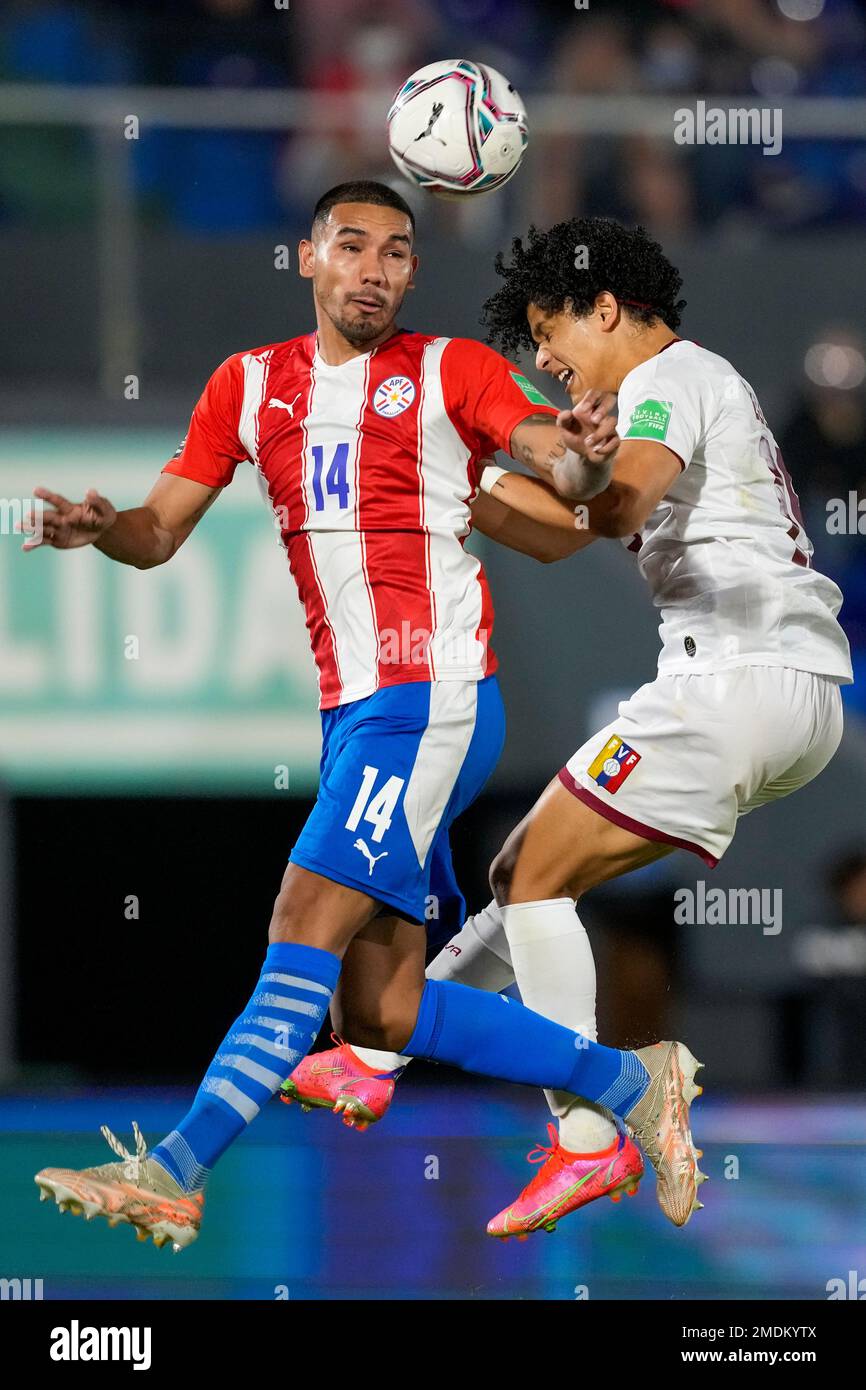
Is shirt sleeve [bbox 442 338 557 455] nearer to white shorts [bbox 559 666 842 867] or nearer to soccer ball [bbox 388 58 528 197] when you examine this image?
soccer ball [bbox 388 58 528 197]

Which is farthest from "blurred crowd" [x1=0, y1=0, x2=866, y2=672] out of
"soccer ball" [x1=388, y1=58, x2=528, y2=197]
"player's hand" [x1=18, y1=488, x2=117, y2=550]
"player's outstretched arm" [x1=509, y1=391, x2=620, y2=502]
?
"player's hand" [x1=18, y1=488, x2=117, y2=550]

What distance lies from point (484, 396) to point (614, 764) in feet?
2.61

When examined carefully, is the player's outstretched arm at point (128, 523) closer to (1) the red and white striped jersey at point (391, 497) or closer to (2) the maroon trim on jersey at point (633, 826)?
(1) the red and white striped jersey at point (391, 497)

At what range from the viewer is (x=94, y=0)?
6.37 m

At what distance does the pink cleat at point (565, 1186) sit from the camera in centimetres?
361

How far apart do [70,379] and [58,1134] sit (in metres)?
2.39

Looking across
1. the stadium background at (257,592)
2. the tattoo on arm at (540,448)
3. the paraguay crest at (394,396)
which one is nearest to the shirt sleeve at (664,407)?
the tattoo on arm at (540,448)

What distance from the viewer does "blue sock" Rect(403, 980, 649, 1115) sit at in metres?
3.48

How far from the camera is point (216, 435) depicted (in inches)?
142

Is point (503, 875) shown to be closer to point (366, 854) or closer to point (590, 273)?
point (366, 854)

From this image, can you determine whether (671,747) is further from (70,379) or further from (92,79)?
(92,79)

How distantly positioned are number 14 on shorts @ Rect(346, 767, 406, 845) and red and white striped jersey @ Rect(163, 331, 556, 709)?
0.19m

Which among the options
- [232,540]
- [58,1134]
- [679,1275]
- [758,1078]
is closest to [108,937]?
[58,1134]

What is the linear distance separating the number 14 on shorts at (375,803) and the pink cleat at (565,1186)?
880 mm
